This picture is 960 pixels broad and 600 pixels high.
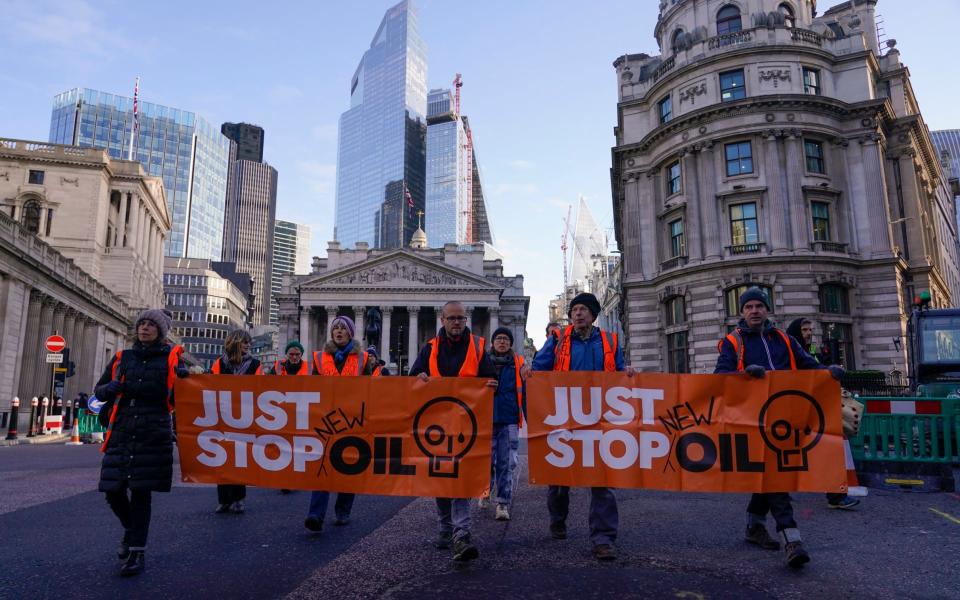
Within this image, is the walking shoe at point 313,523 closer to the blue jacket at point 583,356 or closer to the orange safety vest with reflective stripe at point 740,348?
the blue jacket at point 583,356

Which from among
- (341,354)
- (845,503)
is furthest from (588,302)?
(845,503)

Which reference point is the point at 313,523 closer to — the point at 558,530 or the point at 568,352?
the point at 558,530

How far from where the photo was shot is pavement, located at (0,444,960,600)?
4.40 meters

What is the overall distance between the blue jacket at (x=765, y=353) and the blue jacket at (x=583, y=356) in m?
0.98

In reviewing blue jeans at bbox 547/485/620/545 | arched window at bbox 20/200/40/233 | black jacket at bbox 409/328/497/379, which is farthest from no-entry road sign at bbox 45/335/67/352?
arched window at bbox 20/200/40/233

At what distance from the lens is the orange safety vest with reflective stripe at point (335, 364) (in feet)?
23.0

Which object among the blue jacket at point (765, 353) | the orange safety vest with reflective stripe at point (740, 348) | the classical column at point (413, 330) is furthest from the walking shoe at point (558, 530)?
the classical column at point (413, 330)

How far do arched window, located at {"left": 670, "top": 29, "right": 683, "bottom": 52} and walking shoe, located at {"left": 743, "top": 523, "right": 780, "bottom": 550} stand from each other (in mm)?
36711

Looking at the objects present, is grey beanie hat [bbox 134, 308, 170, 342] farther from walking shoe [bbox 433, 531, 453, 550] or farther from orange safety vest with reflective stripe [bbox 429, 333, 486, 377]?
walking shoe [bbox 433, 531, 453, 550]

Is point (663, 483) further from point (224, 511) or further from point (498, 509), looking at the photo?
point (224, 511)

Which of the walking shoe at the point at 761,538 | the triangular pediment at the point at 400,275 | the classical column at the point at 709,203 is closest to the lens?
the walking shoe at the point at 761,538

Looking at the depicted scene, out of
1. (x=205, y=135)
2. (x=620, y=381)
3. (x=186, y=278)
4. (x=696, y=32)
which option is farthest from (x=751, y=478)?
(x=205, y=135)

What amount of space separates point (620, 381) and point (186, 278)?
119038 millimetres

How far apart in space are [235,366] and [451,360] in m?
Result: 3.48
